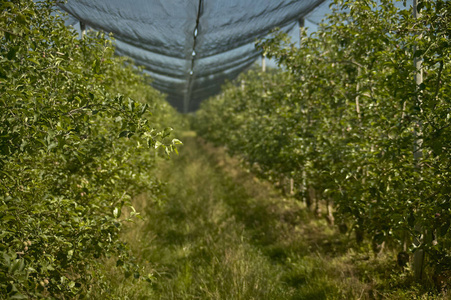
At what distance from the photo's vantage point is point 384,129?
10.2 feet

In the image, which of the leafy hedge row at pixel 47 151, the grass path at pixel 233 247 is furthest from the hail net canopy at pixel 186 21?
the grass path at pixel 233 247

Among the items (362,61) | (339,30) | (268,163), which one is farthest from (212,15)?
(268,163)

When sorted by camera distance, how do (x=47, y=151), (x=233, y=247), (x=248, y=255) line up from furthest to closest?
(x=233, y=247) → (x=248, y=255) → (x=47, y=151)

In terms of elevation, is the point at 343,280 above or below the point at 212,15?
below

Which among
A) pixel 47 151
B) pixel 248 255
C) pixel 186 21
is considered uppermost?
pixel 186 21

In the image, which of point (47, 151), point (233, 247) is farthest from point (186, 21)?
point (233, 247)

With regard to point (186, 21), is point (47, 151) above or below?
below

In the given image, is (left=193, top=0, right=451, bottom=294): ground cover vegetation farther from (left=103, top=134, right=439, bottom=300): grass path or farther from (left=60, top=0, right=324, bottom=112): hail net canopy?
(left=60, top=0, right=324, bottom=112): hail net canopy

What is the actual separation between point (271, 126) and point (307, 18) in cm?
263

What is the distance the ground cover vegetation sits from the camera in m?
2.40

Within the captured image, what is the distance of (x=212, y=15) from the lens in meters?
4.94

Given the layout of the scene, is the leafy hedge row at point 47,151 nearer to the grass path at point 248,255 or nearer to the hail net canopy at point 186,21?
the grass path at point 248,255

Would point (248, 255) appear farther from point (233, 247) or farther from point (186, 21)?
point (186, 21)

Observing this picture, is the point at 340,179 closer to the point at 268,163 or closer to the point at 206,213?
the point at 268,163
